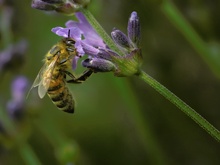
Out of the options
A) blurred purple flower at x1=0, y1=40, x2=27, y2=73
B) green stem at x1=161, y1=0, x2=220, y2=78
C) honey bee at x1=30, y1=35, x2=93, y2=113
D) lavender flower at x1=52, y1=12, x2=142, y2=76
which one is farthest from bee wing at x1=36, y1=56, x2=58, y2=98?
blurred purple flower at x1=0, y1=40, x2=27, y2=73

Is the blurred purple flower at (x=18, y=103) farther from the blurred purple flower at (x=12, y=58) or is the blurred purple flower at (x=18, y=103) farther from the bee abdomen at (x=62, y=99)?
the bee abdomen at (x=62, y=99)

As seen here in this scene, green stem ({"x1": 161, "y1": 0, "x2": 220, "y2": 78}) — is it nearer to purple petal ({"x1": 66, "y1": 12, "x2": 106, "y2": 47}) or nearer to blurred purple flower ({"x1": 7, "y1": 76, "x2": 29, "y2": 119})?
purple petal ({"x1": 66, "y1": 12, "x2": 106, "y2": 47})

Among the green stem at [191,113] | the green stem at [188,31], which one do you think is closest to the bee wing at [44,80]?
the green stem at [191,113]

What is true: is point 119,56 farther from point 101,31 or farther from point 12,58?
point 12,58

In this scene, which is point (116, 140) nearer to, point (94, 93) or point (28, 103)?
point (94, 93)

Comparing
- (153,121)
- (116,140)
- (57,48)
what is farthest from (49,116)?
(57,48)

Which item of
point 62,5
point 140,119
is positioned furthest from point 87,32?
point 140,119
